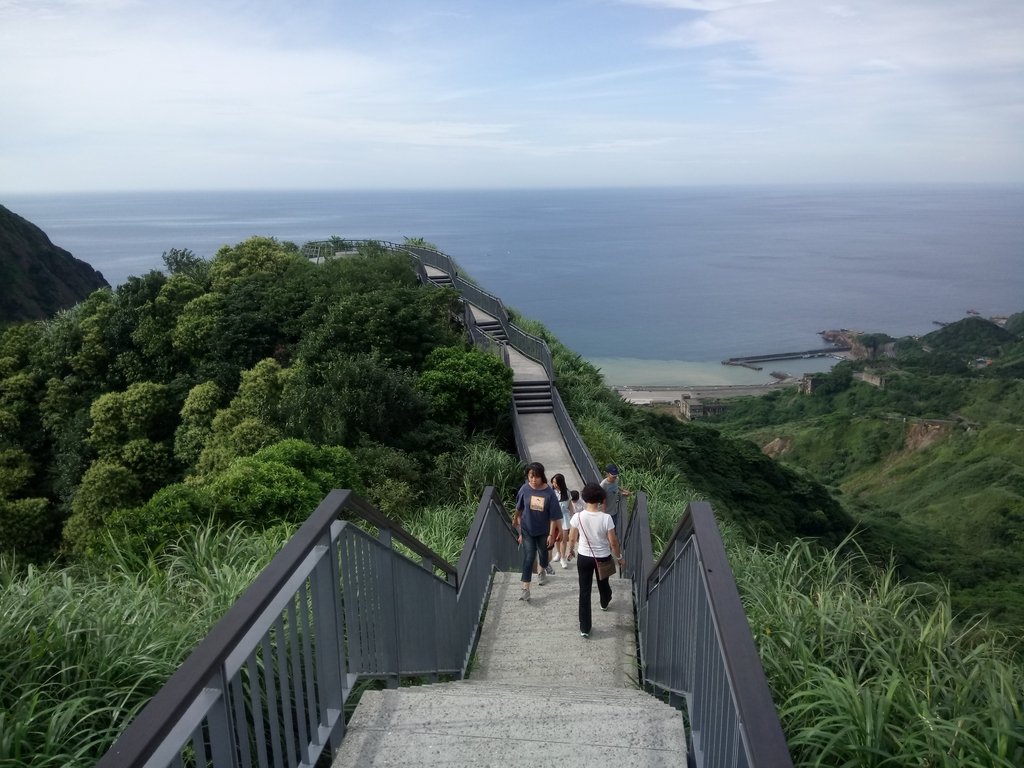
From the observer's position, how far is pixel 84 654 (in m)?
3.94

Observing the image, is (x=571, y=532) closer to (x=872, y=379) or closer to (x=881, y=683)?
(x=881, y=683)

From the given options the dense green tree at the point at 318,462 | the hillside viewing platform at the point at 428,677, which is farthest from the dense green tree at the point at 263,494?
the hillside viewing platform at the point at 428,677

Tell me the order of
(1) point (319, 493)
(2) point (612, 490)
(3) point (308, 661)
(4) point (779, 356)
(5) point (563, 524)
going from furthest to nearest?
(4) point (779, 356), (1) point (319, 493), (2) point (612, 490), (5) point (563, 524), (3) point (308, 661)

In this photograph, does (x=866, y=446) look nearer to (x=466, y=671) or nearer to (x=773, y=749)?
(x=466, y=671)

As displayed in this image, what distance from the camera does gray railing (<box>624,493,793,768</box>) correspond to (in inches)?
75.9

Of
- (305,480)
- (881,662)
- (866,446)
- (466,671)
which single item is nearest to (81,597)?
(466,671)

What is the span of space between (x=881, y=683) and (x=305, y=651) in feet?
8.32

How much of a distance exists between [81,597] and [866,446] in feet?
179

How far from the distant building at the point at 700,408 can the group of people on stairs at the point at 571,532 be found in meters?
66.7

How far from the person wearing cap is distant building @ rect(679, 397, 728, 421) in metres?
66.0

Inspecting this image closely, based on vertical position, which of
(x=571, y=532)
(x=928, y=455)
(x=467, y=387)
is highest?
(x=571, y=532)

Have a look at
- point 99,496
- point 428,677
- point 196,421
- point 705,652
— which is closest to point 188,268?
point 196,421

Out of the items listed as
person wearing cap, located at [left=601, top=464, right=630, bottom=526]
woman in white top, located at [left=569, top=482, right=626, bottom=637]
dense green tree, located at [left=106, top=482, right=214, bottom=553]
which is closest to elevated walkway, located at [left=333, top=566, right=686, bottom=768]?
woman in white top, located at [left=569, top=482, right=626, bottom=637]

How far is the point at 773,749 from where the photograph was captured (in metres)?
1.79
